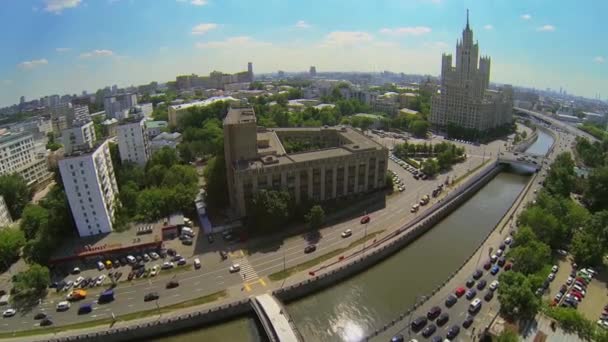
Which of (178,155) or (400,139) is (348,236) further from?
(400,139)

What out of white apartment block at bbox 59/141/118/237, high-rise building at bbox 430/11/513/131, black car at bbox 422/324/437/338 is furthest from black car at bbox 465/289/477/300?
high-rise building at bbox 430/11/513/131

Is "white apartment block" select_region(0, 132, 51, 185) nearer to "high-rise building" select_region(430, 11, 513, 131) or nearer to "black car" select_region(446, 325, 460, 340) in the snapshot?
"black car" select_region(446, 325, 460, 340)

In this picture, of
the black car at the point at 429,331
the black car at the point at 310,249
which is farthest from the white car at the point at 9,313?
the black car at the point at 429,331

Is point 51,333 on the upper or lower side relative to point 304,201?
lower

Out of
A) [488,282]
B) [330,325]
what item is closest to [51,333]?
[330,325]

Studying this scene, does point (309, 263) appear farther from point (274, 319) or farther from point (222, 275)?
point (274, 319)

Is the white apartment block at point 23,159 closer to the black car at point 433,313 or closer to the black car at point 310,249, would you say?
the black car at point 310,249
